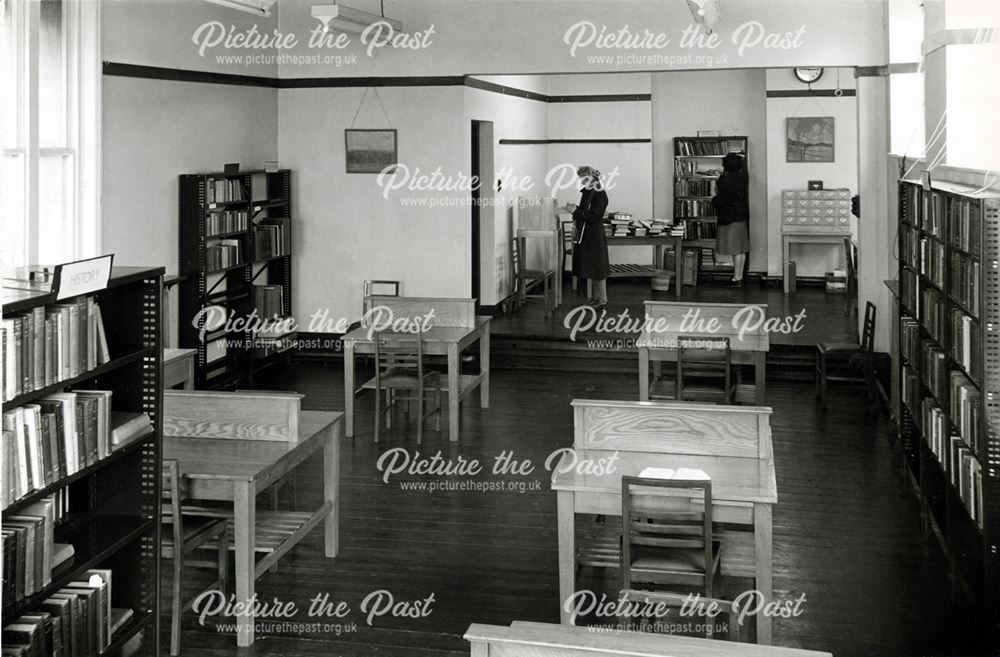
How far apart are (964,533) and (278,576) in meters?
3.65

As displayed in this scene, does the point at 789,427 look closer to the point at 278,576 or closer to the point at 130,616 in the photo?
the point at 278,576

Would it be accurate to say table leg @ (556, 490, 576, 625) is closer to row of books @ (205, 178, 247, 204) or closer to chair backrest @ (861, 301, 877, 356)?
chair backrest @ (861, 301, 877, 356)

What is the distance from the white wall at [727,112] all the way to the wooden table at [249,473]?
1133cm

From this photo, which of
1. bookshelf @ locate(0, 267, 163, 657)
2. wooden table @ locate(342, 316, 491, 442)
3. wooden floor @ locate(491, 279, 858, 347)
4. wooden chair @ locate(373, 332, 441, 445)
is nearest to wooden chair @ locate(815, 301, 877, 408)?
wooden floor @ locate(491, 279, 858, 347)

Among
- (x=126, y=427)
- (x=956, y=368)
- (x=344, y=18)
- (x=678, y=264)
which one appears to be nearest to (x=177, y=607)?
(x=126, y=427)

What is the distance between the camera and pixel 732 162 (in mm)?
15062

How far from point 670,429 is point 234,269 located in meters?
6.56

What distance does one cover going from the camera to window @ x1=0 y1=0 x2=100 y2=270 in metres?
7.00

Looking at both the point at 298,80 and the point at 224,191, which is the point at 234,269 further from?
the point at 298,80

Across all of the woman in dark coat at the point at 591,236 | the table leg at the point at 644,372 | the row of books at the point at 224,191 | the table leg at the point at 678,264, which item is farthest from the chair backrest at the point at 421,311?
the table leg at the point at 678,264

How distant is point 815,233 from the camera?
15336 millimetres

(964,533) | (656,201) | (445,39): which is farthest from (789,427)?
(656,201)

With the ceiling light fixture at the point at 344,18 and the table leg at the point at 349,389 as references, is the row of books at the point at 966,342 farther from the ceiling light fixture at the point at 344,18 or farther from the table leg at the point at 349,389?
the ceiling light fixture at the point at 344,18

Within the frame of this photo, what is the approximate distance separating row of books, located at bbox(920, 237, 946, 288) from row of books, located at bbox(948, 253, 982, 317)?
0.84ft
